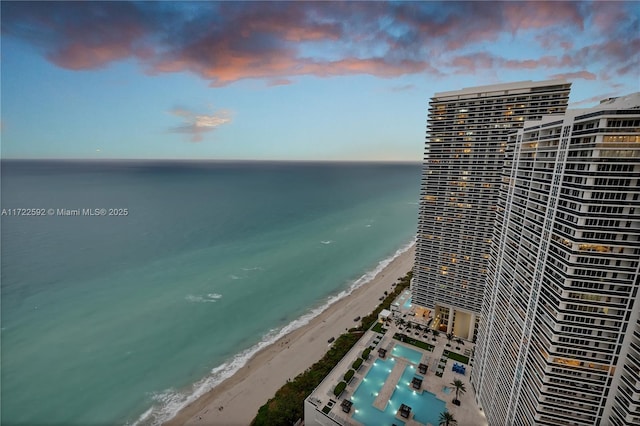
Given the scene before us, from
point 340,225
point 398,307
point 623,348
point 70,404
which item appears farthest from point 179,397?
point 340,225

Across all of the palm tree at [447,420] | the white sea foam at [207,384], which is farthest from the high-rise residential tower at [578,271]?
the white sea foam at [207,384]

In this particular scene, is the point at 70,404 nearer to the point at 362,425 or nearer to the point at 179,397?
the point at 179,397

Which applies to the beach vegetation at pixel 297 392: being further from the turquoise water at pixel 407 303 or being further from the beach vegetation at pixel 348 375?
the turquoise water at pixel 407 303

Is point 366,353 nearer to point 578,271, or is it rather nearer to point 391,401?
point 391,401

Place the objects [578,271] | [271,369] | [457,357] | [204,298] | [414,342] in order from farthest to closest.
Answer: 1. [204,298]
2. [414,342]
3. [271,369]
4. [457,357]
5. [578,271]

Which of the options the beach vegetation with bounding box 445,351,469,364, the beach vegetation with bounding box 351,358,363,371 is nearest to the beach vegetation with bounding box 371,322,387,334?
the beach vegetation with bounding box 351,358,363,371

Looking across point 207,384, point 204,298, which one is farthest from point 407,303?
point 204,298
